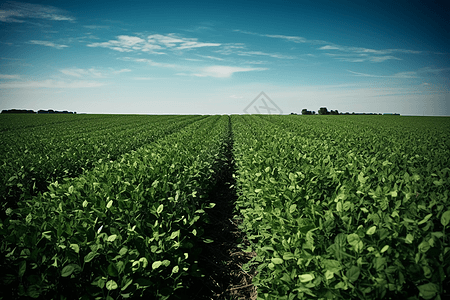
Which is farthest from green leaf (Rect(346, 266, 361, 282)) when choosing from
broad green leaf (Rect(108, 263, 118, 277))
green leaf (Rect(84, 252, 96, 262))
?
green leaf (Rect(84, 252, 96, 262))

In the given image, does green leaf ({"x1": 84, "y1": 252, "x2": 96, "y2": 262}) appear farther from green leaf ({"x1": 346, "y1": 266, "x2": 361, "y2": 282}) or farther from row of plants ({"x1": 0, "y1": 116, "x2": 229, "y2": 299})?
green leaf ({"x1": 346, "y1": 266, "x2": 361, "y2": 282})

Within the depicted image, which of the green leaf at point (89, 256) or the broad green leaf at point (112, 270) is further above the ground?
the green leaf at point (89, 256)

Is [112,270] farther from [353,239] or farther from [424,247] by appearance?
[424,247]

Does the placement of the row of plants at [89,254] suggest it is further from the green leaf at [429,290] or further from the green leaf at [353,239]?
the green leaf at [429,290]

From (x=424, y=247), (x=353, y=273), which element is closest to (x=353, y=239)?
(x=353, y=273)

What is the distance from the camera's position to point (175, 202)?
8.71 feet

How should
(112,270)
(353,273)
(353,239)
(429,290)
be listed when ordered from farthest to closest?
(112,270), (353,239), (353,273), (429,290)

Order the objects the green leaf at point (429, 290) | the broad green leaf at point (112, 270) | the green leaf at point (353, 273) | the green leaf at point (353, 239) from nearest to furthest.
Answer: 1. the green leaf at point (429, 290)
2. the green leaf at point (353, 273)
3. the green leaf at point (353, 239)
4. the broad green leaf at point (112, 270)

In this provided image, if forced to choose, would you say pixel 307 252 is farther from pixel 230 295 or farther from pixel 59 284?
pixel 230 295

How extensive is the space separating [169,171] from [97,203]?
57.9 inches

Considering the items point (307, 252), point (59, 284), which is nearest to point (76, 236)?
point (59, 284)

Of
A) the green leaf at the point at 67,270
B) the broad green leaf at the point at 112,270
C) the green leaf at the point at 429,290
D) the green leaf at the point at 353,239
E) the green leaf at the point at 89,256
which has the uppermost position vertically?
the green leaf at the point at 353,239

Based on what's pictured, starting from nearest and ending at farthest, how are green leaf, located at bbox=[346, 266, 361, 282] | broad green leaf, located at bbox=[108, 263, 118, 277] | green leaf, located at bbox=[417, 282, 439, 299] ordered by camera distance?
green leaf, located at bbox=[417, 282, 439, 299], green leaf, located at bbox=[346, 266, 361, 282], broad green leaf, located at bbox=[108, 263, 118, 277]

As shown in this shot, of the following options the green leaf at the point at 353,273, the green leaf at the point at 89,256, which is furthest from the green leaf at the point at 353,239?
the green leaf at the point at 89,256
